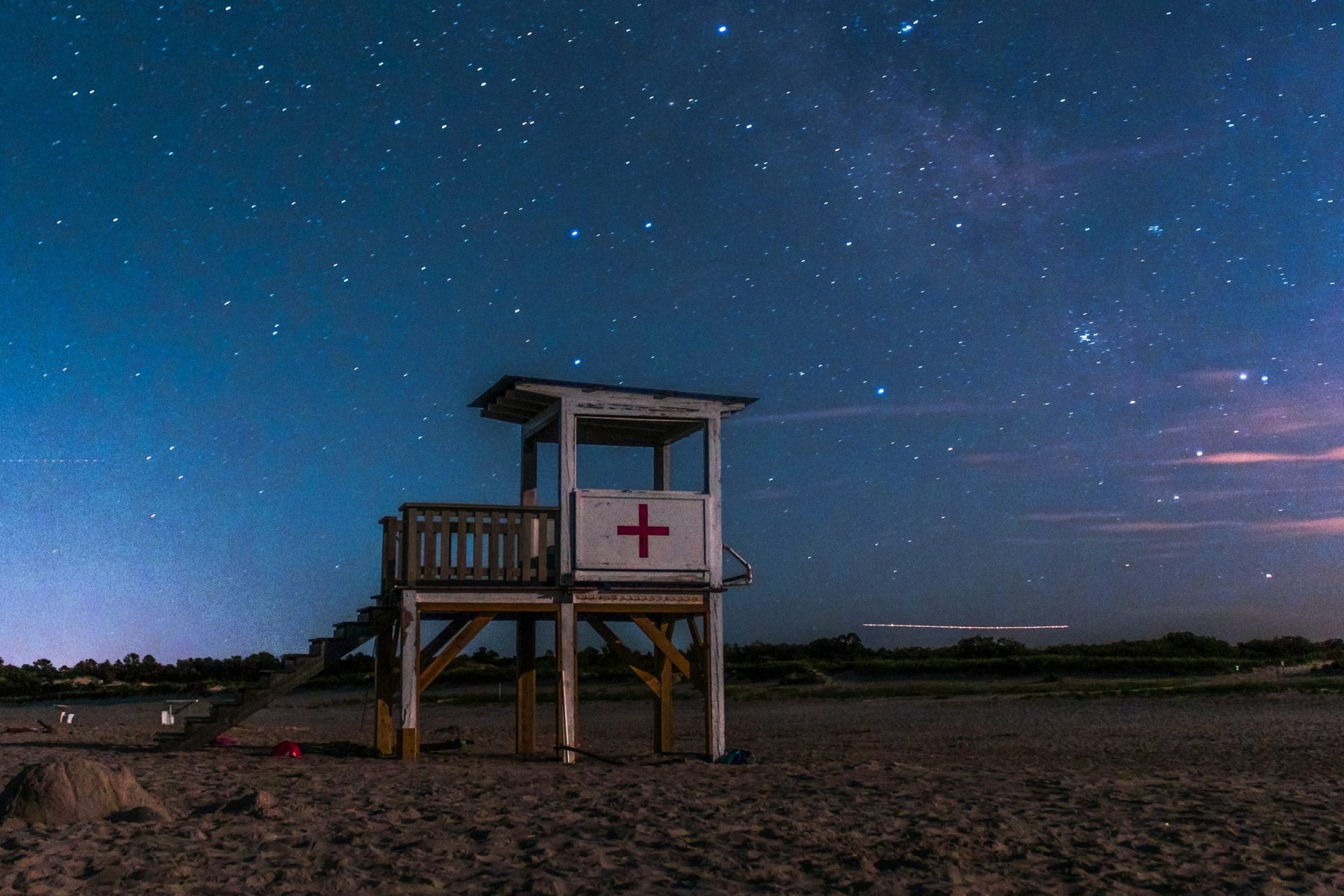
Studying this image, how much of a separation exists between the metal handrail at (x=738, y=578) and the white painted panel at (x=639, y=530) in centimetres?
63

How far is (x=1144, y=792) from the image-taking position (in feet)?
37.4

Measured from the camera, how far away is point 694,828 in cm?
914

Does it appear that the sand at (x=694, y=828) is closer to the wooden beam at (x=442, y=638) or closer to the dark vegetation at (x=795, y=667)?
the wooden beam at (x=442, y=638)

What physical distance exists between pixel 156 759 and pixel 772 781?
803 cm

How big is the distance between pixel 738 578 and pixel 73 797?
31.1 ft

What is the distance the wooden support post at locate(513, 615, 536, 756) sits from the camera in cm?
1712

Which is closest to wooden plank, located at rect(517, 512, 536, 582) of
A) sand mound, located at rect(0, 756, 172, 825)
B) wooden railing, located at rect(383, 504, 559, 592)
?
wooden railing, located at rect(383, 504, 559, 592)

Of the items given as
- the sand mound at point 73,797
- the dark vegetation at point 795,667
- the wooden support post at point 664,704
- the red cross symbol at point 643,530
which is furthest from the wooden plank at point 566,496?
the dark vegetation at point 795,667

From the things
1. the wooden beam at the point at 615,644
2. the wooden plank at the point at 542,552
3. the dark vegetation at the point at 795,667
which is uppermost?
the wooden plank at the point at 542,552

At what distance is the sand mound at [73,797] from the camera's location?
30.1 feet

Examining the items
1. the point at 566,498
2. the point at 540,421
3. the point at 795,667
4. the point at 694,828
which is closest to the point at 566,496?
the point at 566,498

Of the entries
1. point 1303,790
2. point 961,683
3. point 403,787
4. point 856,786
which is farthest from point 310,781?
point 961,683

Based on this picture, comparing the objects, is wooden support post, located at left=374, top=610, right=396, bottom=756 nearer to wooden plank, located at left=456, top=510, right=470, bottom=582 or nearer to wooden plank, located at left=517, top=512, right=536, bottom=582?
wooden plank, located at left=456, top=510, right=470, bottom=582

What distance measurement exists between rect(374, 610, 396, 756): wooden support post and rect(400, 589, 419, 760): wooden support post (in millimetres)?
685
